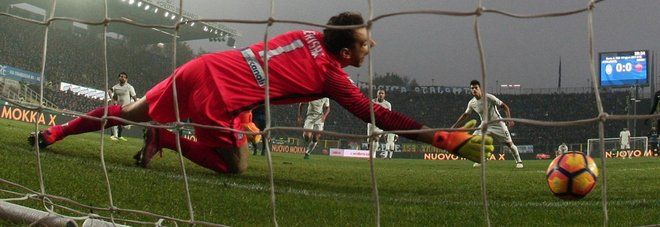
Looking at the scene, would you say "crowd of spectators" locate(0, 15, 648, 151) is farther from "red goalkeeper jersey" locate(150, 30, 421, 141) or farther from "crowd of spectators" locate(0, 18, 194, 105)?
Result: "red goalkeeper jersey" locate(150, 30, 421, 141)

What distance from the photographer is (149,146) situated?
4.73m

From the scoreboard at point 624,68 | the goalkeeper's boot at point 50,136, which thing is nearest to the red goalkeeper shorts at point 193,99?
the goalkeeper's boot at point 50,136

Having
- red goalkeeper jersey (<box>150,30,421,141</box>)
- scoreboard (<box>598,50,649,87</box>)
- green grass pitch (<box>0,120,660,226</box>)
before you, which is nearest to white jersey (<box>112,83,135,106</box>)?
green grass pitch (<box>0,120,660,226</box>)

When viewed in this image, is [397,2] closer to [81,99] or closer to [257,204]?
[257,204]

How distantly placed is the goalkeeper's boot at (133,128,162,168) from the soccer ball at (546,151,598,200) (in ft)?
8.93

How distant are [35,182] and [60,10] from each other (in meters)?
25.9

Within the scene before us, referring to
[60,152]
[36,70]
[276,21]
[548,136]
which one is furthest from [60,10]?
[276,21]

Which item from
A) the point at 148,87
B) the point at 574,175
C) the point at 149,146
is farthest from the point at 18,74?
the point at 574,175

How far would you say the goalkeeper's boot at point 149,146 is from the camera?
447 cm

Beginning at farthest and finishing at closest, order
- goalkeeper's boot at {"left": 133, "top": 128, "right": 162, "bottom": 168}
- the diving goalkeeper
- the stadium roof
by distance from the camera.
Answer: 1. the stadium roof
2. goalkeeper's boot at {"left": 133, "top": 128, "right": 162, "bottom": 168}
3. the diving goalkeeper

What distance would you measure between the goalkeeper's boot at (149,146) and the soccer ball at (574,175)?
272 centimetres

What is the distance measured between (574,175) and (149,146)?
10.2 feet

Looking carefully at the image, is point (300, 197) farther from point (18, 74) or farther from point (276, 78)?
point (18, 74)

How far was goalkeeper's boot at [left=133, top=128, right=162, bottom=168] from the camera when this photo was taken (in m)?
4.47
